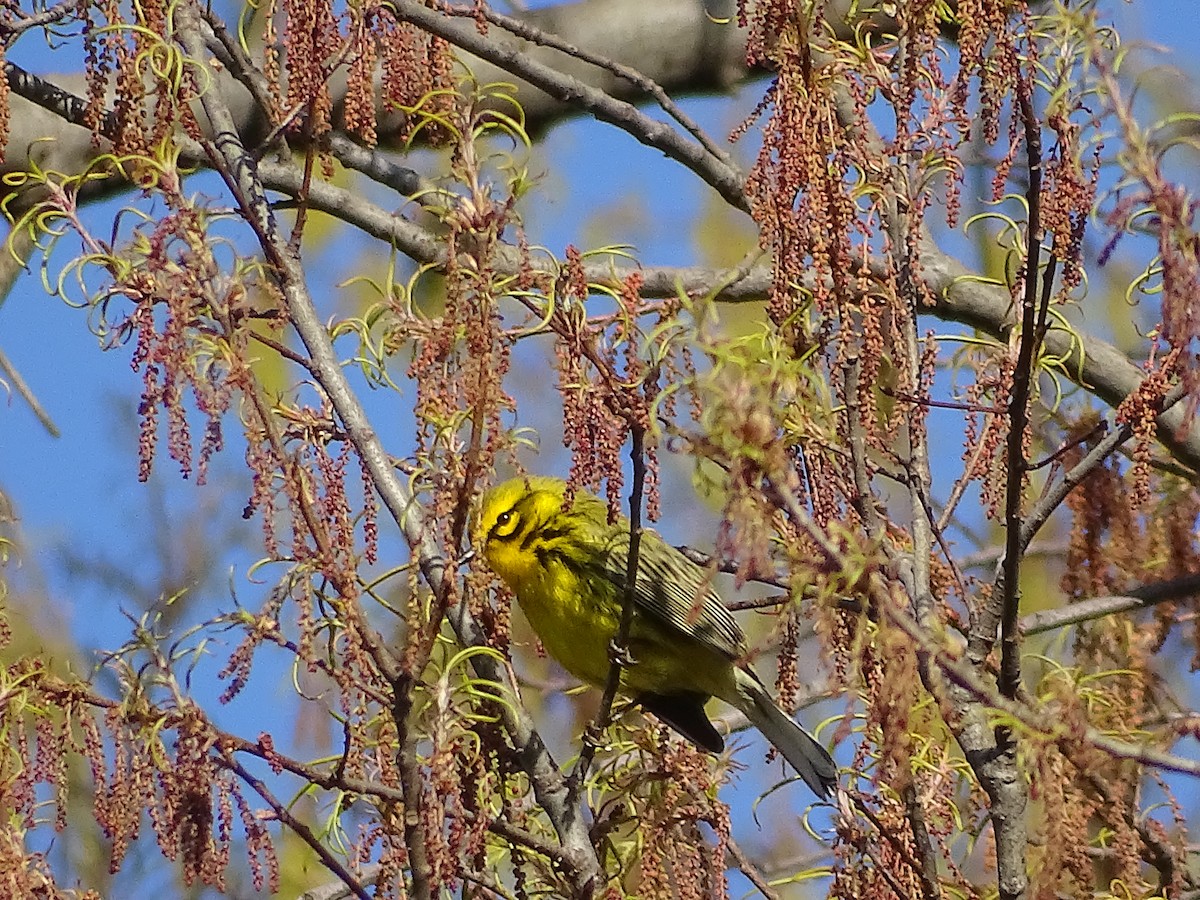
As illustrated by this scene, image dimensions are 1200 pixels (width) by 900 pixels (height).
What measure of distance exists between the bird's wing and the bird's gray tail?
210 mm

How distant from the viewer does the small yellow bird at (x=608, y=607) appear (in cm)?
394

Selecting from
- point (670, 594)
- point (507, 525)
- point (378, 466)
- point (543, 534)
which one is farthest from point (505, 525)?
point (378, 466)

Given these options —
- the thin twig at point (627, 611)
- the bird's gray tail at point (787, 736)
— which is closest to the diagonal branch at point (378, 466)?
the thin twig at point (627, 611)

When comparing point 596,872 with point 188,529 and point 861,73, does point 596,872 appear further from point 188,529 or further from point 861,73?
point 188,529

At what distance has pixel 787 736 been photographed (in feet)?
13.5

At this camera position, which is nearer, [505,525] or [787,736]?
[505,525]

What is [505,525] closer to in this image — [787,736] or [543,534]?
[543,534]

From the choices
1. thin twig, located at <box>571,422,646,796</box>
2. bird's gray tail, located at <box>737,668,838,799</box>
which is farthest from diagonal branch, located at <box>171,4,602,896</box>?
bird's gray tail, located at <box>737,668,838,799</box>

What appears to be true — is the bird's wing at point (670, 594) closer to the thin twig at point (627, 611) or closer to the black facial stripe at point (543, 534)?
the black facial stripe at point (543, 534)

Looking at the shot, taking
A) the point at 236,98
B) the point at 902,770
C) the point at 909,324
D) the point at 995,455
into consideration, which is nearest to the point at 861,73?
the point at 909,324

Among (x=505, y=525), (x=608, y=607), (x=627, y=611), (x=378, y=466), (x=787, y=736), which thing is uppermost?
(x=505, y=525)

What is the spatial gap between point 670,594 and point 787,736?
1.57 feet

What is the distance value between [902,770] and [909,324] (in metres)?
1.24

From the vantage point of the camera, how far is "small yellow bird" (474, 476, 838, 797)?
3.94 metres
